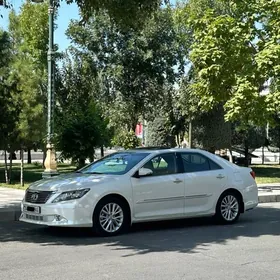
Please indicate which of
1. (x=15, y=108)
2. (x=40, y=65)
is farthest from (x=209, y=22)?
(x=40, y=65)

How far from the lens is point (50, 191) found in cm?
946

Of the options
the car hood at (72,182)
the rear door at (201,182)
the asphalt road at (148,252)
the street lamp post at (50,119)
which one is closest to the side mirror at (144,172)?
the car hood at (72,182)

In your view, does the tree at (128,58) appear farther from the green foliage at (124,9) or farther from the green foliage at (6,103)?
the green foliage at (124,9)

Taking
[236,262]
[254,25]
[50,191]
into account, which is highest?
[254,25]

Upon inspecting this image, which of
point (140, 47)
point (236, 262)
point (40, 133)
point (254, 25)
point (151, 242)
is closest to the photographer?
point (236, 262)

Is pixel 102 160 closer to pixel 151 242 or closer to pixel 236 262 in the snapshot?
pixel 151 242

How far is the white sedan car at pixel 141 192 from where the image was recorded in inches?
368

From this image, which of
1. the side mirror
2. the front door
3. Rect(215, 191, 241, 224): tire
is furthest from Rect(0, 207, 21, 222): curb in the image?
Rect(215, 191, 241, 224): tire

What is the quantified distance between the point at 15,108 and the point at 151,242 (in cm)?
1068

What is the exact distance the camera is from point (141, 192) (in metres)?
9.94

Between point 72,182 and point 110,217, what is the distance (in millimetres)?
905

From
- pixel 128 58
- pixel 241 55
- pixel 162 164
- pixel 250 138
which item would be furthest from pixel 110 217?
pixel 250 138

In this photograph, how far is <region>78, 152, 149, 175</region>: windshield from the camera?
33.4ft

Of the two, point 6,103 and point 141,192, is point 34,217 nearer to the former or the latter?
point 141,192
